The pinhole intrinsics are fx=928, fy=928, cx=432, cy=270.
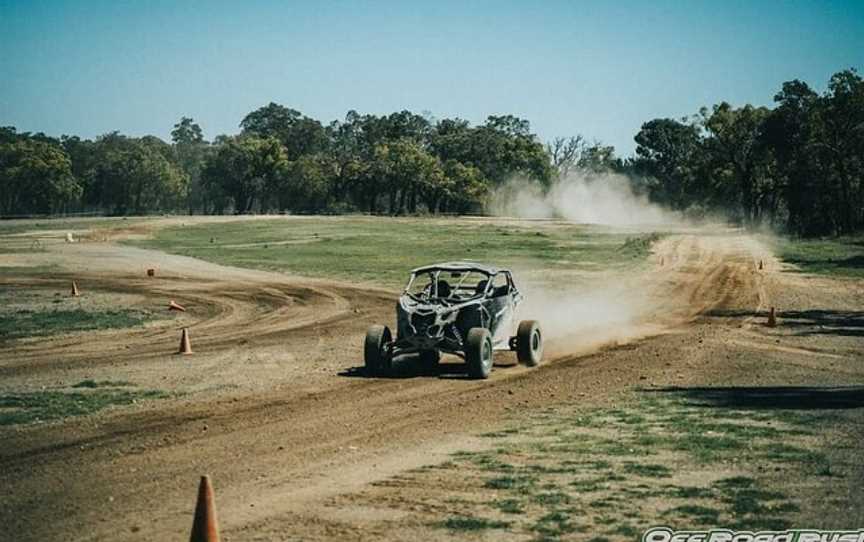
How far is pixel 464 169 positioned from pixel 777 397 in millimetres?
131642

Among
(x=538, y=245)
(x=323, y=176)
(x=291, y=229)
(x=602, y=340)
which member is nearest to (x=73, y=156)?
(x=323, y=176)

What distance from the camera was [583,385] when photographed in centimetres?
1700

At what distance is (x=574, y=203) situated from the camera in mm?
160000

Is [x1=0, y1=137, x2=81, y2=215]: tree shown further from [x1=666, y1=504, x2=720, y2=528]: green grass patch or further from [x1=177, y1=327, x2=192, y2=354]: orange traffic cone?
[x1=666, y1=504, x2=720, y2=528]: green grass patch

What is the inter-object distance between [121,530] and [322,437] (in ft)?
13.8

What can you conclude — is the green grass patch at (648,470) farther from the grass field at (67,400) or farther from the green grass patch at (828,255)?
the green grass patch at (828,255)

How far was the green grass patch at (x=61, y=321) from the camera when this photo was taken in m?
24.6

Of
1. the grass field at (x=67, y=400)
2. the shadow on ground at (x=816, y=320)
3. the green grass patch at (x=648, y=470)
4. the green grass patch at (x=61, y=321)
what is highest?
the shadow on ground at (x=816, y=320)

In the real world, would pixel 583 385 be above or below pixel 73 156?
below

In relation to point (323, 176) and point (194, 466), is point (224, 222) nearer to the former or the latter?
point (323, 176)

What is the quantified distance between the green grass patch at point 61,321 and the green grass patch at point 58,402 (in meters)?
8.45

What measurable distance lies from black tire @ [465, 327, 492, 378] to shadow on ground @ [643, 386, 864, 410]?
3.01 m

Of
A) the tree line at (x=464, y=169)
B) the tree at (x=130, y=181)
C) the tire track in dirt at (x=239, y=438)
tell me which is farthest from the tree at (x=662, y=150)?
the tire track in dirt at (x=239, y=438)

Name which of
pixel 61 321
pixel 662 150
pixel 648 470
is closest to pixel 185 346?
pixel 61 321
